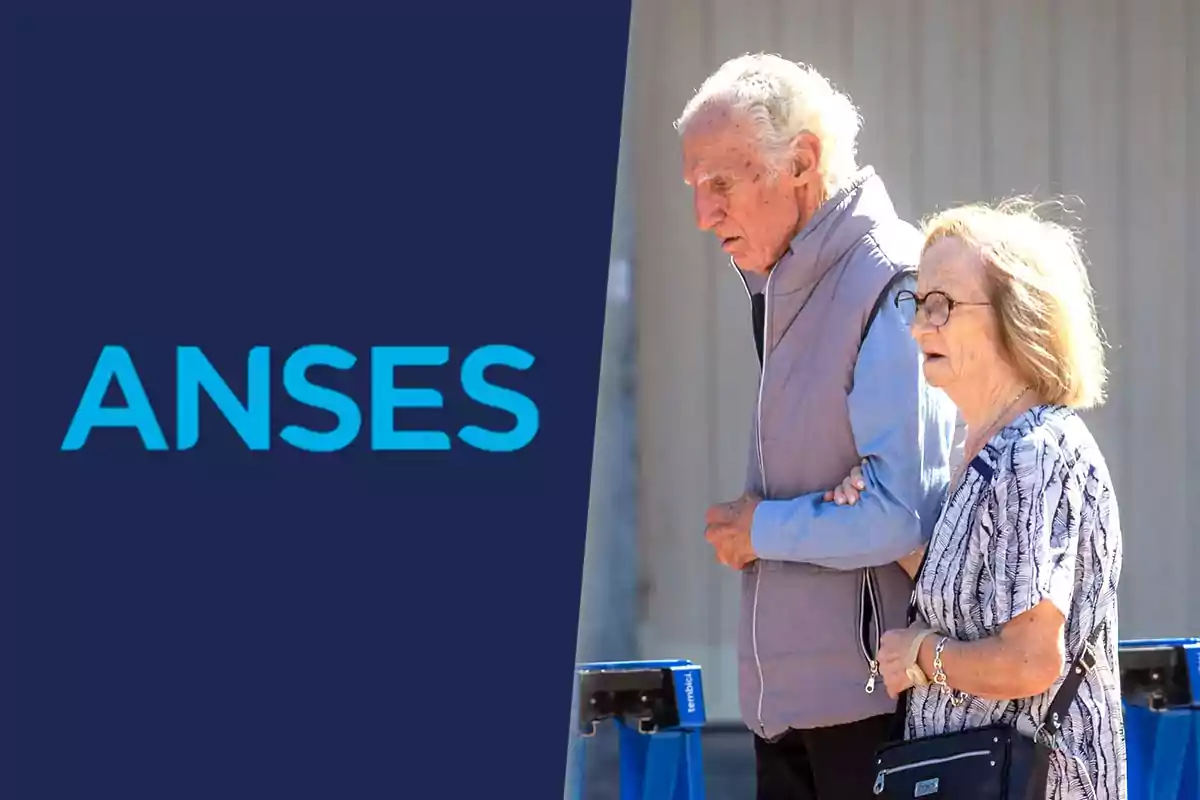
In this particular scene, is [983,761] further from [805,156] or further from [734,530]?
[805,156]

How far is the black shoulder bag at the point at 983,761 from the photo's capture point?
6.30 feet

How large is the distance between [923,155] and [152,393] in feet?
8.51

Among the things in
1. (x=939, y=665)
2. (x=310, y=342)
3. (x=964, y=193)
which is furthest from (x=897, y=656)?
(x=964, y=193)

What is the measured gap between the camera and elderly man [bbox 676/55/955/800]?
2217 millimetres

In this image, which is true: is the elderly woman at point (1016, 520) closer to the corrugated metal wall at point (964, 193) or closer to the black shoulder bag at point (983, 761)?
the black shoulder bag at point (983, 761)

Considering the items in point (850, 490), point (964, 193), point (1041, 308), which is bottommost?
point (850, 490)

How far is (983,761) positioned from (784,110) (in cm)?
88

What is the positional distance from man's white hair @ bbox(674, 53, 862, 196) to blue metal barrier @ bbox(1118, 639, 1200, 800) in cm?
124

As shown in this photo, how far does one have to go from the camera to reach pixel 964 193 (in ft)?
15.3

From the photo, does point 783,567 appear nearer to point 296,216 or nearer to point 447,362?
point 447,362

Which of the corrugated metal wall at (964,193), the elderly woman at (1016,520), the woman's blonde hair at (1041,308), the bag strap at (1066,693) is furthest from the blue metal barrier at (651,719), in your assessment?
the corrugated metal wall at (964,193)

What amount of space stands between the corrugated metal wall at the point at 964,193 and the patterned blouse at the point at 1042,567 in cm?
260

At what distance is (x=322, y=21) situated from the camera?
264 cm

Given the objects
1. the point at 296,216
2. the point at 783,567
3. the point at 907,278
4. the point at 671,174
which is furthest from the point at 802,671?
the point at 671,174
